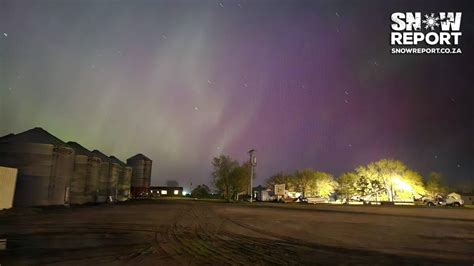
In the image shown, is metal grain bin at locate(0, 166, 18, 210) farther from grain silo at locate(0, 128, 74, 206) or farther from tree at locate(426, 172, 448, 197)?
tree at locate(426, 172, 448, 197)

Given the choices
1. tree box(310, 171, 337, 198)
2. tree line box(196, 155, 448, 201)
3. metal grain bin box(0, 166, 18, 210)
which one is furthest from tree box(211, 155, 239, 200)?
metal grain bin box(0, 166, 18, 210)

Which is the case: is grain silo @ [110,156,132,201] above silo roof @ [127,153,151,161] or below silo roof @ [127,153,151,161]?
below

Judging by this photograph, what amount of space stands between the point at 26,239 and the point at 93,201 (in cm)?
3833

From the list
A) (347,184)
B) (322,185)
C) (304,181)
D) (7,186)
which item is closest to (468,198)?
(347,184)

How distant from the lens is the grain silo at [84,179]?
134 ft

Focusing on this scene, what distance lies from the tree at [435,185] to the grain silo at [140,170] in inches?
3405

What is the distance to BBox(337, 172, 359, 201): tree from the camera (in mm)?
91125

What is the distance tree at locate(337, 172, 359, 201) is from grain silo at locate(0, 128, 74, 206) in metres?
76.1

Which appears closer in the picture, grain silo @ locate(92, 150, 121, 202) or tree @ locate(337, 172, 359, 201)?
grain silo @ locate(92, 150, 121, 202)

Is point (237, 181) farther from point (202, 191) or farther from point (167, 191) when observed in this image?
point (167, 191)

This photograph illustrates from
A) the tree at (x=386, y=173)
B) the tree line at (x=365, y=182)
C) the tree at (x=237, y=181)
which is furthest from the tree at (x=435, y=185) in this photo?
the tree at (x=237, y=181)

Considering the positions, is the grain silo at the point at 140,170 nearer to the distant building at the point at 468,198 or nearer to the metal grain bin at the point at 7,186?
the metal grain bin at the point at 7,186

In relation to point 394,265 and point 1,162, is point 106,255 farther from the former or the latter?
point 1,162

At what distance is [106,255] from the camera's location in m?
9.48
